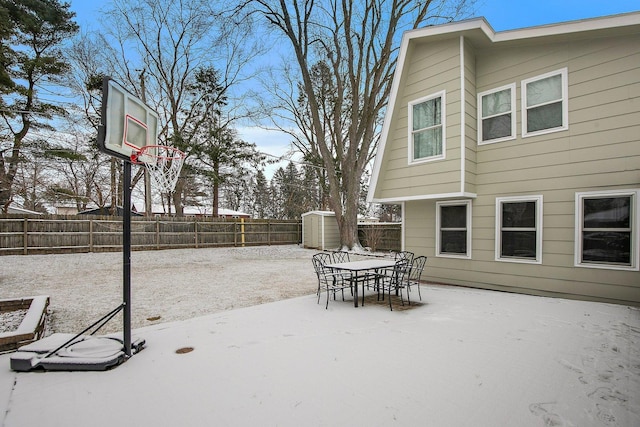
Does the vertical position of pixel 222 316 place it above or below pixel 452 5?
below

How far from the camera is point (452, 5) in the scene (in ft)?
45.1

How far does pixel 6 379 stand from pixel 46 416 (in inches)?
37.3

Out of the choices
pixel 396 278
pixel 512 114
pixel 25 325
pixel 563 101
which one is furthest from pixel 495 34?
pixel 25 325

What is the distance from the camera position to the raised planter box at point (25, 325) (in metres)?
3.41

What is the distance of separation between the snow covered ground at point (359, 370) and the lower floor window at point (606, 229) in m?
0.72

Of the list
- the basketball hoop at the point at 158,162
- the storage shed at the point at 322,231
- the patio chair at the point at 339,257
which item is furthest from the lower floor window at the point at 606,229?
the storage shed at the point at 322,231

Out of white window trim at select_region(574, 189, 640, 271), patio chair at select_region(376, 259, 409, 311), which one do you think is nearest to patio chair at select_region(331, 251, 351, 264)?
patio chair at select_region(376, 259, 409, 311)

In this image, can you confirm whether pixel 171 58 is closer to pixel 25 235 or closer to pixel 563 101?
pixel 25 235

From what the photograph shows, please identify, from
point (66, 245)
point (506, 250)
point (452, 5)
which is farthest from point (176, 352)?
point (452, 5)

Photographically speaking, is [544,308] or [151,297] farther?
[151,297]

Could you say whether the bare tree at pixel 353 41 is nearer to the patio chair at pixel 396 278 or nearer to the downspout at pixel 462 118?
the downspout at pixel 462 118

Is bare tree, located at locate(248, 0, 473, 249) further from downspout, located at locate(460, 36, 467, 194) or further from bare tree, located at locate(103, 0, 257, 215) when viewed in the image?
downspout, located at locate(460, 36, 467, 194)

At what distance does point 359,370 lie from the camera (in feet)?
9.52

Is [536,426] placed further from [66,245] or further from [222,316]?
[66,245]
